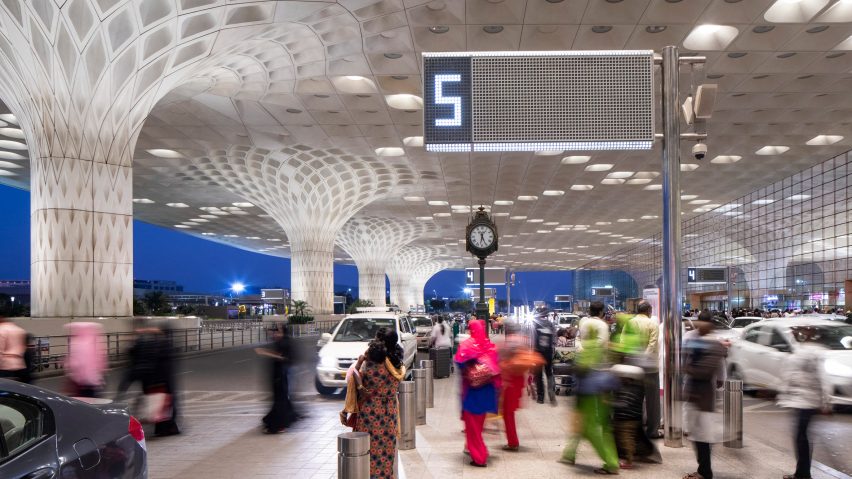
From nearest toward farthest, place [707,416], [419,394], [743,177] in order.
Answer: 1. [707,416]
2. [419,394]
3. [743,177]

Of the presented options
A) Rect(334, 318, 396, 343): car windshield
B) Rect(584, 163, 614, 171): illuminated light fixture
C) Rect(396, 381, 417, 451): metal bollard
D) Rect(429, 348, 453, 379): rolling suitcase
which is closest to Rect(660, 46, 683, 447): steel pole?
Rect(396, 381, 417, 451): metal bollard

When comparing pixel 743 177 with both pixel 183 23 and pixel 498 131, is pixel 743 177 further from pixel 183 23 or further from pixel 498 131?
pixel 498 131

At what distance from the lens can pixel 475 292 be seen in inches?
1831

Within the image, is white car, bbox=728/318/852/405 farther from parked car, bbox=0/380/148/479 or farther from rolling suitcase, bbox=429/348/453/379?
parked car, bbox=0/380/148/479

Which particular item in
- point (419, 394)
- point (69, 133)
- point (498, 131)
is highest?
point (69, 133)

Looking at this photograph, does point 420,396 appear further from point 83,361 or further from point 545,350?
point 83,361

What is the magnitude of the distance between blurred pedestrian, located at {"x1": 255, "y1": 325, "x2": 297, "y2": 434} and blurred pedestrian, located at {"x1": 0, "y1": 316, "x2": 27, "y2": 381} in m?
3.33

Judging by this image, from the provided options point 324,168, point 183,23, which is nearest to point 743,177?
point 324,168

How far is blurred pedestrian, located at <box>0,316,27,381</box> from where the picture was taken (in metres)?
8.94

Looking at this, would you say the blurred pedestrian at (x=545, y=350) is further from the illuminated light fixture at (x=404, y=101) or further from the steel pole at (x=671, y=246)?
the illuminated light fixture at (x=404, y=101)

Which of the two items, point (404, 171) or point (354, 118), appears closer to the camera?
point (354, 118)

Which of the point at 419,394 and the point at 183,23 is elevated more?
the point at 183,23

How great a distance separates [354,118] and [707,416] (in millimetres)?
20098

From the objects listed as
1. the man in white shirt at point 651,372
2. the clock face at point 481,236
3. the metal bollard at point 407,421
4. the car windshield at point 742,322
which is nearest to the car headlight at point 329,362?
the clock face at point 481,236
